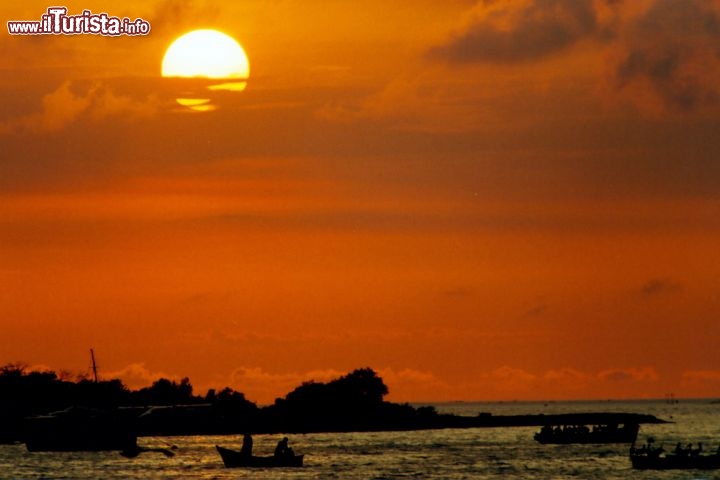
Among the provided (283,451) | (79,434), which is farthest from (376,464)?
(79,434)

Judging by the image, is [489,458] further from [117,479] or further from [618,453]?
[117,479]

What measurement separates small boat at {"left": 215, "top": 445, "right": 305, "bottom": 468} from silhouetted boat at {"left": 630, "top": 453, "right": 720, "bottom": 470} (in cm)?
3060

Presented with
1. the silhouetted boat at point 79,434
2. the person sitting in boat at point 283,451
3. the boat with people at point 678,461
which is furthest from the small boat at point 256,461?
the silhouetted boat at point 79,434

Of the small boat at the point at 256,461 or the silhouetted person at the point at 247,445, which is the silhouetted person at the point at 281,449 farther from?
the silhouetted person at the point at 247,445

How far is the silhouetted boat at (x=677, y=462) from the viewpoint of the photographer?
442 ft

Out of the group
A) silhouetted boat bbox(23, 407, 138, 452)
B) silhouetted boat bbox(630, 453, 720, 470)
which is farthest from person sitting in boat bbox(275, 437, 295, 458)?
silhouetted boat bbox(23, 407, 138, 452)

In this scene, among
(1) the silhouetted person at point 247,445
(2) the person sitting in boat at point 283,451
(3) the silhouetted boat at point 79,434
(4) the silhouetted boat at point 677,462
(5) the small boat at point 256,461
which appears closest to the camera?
(1) the silhouetted person at point 247,445

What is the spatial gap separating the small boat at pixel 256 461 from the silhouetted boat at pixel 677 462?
100 ft

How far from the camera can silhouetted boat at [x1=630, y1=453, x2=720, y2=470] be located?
134750 millimetres

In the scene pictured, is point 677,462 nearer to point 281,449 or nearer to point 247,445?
point 281,449

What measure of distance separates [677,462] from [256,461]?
37.1 meters

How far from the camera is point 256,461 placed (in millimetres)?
131000

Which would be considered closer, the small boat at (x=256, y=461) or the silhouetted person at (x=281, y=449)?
the small boat at (x=256, y=461)

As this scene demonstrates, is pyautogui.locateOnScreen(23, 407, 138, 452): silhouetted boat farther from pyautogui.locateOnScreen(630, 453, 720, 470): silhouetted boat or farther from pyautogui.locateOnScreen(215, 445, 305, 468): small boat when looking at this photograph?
pyautogui.locateOnScreen(630, 453, 720, 470): silhouetted boat
